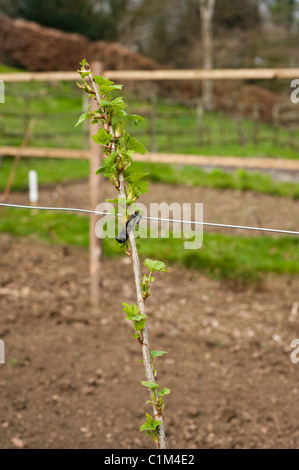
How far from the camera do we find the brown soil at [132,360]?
2641mm

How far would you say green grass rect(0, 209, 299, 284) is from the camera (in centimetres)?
450

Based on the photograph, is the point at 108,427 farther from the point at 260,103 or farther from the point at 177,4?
the point at 177,4

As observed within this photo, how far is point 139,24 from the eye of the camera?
82.7ft

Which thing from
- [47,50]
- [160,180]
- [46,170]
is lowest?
[160,180]

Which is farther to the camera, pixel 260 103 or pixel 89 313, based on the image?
pixel 260 103

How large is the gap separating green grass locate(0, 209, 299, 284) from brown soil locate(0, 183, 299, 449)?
15 centimetres

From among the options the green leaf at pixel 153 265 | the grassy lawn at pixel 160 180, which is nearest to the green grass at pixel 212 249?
the grassy lawn at pixel 160 180

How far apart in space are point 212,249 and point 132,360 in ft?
6.21

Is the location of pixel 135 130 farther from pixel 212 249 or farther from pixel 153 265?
pixel 153 265

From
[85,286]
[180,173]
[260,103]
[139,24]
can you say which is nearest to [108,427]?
[85,286]

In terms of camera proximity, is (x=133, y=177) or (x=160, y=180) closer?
(x=133, y=177)

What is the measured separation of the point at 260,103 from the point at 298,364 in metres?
20.2

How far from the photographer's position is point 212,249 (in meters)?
4.92

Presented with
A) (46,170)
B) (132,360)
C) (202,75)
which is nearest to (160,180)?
(46,170)
